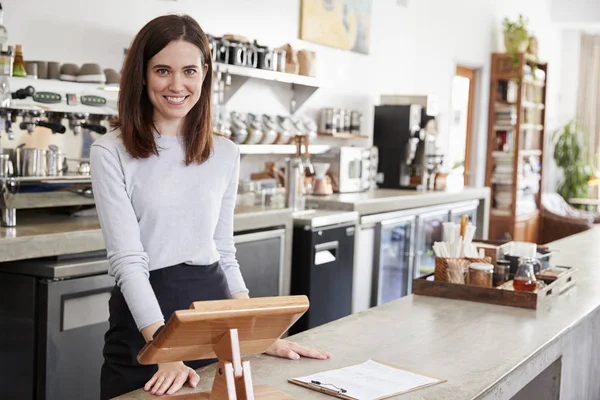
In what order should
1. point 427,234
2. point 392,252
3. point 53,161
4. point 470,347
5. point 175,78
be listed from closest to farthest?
point 175,78
point 470,347
point 53,161
point 392,252
point 427,234

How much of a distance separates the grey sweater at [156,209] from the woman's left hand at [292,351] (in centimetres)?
26

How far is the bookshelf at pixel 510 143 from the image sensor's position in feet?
29.9

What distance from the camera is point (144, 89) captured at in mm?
1825

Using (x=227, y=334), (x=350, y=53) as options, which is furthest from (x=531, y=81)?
(x=227, y=334)

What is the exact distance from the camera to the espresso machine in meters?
6.63

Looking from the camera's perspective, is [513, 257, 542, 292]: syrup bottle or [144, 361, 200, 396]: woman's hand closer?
[144, 361, 200, 396]: woman's hand

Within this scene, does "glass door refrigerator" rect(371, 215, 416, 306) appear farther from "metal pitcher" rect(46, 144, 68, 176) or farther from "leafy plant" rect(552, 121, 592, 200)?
"leafy plant" rect(552, 121, 592, 200)

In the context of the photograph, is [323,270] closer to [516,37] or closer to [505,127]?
[505,127]

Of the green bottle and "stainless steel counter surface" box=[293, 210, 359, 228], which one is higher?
the green bottle

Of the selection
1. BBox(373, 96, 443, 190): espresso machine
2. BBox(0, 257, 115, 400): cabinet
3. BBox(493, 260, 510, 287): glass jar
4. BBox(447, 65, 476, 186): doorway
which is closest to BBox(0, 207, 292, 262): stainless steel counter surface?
BBox(0, 257, 115, 400): cabinet

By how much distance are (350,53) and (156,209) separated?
16.5 feet

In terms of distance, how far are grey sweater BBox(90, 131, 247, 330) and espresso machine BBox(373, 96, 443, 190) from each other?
479 centimetres

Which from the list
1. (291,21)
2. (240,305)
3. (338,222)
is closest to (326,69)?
(291,21)

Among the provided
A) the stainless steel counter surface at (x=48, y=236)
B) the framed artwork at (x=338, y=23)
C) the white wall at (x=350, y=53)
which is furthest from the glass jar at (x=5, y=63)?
the framed artwork at (x=338, y=23)
